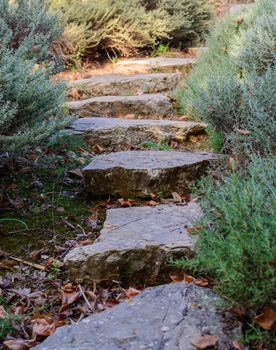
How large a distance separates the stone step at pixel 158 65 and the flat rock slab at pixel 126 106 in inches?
52.6

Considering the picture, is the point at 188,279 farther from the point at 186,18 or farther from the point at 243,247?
the point at 186,18

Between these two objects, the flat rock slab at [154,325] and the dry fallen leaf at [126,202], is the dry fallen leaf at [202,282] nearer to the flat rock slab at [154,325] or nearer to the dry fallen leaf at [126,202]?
the flat rock slab at [154,325]

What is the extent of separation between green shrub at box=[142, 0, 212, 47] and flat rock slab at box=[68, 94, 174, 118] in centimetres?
262

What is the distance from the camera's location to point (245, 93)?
327cm

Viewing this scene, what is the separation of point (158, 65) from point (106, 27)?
3.33ft

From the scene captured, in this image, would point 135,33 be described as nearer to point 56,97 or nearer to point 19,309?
point 56,97

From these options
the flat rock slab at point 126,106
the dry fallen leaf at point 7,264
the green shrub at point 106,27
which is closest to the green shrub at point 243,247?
the dry fallen leaf at point 7,264

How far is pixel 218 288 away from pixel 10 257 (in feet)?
4.23

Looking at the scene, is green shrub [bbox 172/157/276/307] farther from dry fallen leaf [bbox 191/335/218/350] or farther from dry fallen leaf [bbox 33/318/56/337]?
dry fallen leaf [bbox 33/318/56/337]

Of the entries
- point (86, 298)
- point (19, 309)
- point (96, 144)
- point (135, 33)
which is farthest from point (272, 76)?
point (135, 33)

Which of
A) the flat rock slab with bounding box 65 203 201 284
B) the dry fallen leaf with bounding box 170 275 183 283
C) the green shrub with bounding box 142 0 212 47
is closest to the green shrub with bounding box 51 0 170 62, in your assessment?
the green shrub with bounding box 142 0 212 47

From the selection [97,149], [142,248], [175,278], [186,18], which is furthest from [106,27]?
[175,278]

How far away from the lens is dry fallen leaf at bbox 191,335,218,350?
1.51 metres

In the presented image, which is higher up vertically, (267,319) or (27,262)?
(267,319)
